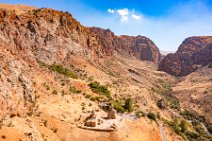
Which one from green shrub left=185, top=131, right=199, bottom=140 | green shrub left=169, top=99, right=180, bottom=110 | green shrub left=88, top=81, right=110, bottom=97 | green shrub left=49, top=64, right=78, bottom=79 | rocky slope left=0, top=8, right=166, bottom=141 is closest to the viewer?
rocky slope left=0, top=8, right=166, bottom=141

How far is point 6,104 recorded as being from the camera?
33.2 metres

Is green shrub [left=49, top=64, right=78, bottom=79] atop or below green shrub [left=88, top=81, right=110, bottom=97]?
atop

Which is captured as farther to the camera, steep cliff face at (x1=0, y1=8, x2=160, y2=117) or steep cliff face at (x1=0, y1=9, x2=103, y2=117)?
steep cliff face at (x1=0, y1=8, x2=160, y2=117)

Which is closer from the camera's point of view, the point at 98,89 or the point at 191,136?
the point at 98,89

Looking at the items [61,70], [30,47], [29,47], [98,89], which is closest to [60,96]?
[98,89]

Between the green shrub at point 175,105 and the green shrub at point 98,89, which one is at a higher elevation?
the green shrub at point 98,89

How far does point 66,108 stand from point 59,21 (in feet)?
200

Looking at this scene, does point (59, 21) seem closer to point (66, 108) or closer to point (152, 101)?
point (152, 101)

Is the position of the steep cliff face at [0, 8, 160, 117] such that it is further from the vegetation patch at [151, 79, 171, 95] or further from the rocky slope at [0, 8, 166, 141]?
the vegetation patch at [151, 79, 171, 95]

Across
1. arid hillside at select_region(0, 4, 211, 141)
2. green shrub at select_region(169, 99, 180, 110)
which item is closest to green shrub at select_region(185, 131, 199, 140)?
arid hillside at select_region(0, 4, 211, 141)

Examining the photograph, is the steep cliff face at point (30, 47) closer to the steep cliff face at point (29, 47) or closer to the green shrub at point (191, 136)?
the steep cliff face at point (29, 47)

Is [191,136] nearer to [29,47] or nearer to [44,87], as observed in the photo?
[44,87]

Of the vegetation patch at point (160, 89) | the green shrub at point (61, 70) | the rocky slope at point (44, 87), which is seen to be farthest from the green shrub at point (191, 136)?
the vegetation patch at point (160, 89)

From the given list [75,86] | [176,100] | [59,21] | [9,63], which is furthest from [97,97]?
[176,100]
